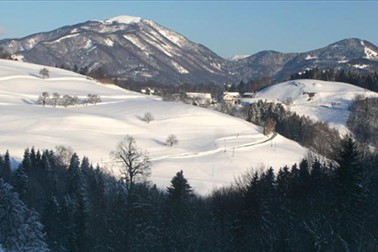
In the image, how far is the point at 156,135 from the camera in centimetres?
9244

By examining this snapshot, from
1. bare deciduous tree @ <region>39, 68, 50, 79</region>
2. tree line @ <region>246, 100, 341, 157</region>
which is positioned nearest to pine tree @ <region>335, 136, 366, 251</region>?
tree line @ <region>246, 100, 341, 157</region>

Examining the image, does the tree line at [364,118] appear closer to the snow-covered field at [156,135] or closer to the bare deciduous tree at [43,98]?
the snow-covered field at [156,135]

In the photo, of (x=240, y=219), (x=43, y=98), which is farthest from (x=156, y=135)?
(x=240, y=219)

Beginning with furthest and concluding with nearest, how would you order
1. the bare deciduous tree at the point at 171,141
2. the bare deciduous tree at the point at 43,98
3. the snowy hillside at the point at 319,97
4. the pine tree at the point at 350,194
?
the snowy hillside at the point at 319,97
the bare deciduous tree at the point at 43,98
the bare deciduous tree at the point at 171,141
the pine tree at the point at 350,194

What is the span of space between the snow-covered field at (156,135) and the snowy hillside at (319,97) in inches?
1037

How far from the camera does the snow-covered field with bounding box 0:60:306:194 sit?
75625 millimetres

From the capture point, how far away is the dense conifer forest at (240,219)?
23.9m

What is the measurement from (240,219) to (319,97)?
120 metres

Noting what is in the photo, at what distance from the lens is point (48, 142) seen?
8094 centimetres

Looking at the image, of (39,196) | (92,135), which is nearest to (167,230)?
(39,196)

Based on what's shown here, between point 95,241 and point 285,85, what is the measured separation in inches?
5407

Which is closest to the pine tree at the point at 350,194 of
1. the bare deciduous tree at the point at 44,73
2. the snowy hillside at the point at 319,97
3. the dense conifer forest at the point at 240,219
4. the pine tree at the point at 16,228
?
the dense conifer forest at the point at 240,219

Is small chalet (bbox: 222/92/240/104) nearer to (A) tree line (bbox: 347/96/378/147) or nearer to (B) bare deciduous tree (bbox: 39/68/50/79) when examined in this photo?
(A) tree line (bbox: 347/96/378/147)

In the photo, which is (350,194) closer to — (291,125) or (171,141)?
(171,141)
